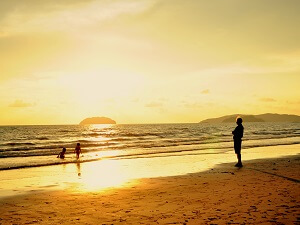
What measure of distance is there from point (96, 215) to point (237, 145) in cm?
1106

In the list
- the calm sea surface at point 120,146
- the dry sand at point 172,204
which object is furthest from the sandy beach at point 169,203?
the calm sea surface at point 120,146

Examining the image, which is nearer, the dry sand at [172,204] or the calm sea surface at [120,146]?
the dry sand at [172,204]

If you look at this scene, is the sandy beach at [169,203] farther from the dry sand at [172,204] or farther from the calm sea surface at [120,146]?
the calm sea surface at [120,146]

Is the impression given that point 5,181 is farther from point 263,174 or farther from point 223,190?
point 263,174

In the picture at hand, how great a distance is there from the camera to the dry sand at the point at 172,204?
7.64m

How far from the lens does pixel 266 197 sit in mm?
9477

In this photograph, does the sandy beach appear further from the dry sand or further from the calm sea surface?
the calm sea surface

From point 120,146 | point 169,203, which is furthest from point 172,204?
point 120,146

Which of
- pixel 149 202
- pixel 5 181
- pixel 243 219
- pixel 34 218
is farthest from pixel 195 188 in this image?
pixel 5 181

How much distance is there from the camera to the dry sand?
7641 millimetres

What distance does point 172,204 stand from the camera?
9188mm

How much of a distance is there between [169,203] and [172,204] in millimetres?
171

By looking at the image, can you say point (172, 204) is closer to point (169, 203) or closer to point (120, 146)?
point (169, 203)

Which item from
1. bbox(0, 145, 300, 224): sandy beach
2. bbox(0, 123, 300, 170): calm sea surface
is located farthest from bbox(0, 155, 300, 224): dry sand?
bbox(0, 123, 300, 170): calm sea surface
